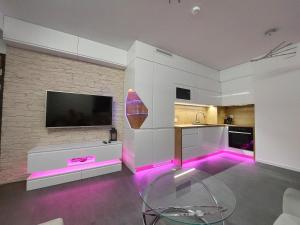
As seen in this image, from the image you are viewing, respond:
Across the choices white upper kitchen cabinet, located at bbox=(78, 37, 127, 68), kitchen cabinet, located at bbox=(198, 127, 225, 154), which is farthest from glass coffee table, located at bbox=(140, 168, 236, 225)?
white upper kitchen cabinet, located at bbox=(78, 37, 127, 68)

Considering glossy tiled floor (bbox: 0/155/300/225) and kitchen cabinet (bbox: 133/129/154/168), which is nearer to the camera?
glossy tiled floor (bbox: 0/155/300/225)

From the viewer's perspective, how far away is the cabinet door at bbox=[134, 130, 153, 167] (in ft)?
8.59

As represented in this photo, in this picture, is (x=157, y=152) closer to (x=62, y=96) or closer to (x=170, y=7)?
(x=62, y=96)

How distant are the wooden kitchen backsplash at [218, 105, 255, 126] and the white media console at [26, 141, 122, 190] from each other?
3719 mm

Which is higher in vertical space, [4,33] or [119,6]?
[119,6]

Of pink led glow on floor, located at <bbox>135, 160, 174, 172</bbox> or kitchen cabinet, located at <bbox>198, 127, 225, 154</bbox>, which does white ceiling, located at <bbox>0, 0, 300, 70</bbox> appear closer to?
kitchen cabinet, located at <bbox>198, 127, 225, 154</bbox>

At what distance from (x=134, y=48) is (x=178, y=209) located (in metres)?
2.78

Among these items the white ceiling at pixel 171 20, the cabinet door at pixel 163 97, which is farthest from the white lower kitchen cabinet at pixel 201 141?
the white ceiling at pixel 171 20

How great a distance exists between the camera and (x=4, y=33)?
2020 mm

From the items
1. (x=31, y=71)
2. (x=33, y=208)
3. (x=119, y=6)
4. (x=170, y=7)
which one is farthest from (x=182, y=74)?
(x=33, y=208)

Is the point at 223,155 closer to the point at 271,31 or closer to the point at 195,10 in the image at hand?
the point at 271,31

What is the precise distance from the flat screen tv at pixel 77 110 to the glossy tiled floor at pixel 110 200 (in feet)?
3.55

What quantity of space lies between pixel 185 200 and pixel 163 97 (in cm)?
199

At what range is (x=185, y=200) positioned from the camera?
159 cm
